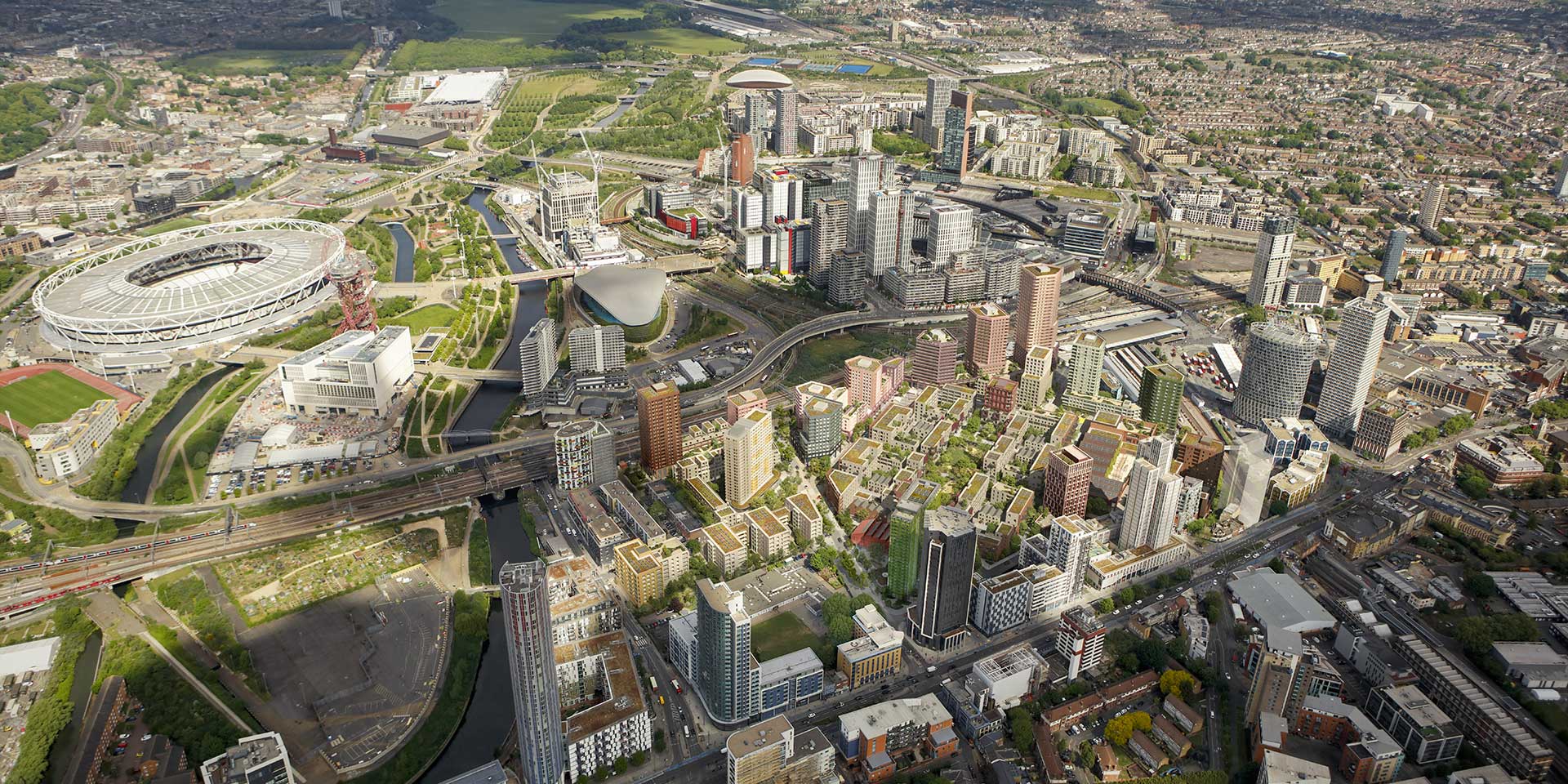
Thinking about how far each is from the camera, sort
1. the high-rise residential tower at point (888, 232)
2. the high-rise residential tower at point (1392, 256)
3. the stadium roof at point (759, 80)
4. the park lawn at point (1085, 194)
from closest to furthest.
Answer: the high-rise residential tower at point (1392, 256) < the high-rise residential tower at point (888, 232) < the park lawn at point (1085, 194) < the stadium roof at point (759, 80)

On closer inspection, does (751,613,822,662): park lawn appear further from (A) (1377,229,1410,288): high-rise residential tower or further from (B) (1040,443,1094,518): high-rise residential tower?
(A) (1377,229,1410,288): high-rise residential tower

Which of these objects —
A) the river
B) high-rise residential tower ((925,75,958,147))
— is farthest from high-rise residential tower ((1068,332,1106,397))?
high-rise residential tower ((925,75,958,147))

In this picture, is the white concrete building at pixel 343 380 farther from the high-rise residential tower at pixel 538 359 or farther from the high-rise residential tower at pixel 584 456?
the high-rise residential tower at pixel 584 456

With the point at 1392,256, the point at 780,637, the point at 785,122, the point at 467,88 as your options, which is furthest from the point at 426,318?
the point at 1392,256

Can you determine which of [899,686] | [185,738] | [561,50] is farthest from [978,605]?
[561,50]

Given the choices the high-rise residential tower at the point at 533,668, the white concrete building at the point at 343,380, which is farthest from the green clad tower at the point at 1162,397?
the white concrete building at the point at 343,380

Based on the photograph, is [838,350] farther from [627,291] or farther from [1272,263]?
[1272,263]
